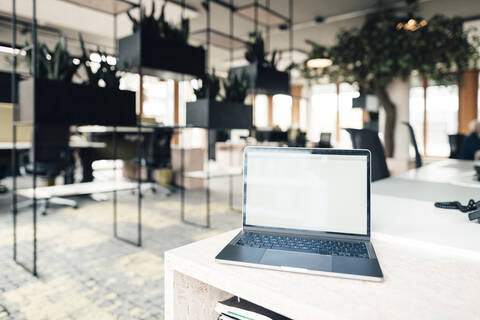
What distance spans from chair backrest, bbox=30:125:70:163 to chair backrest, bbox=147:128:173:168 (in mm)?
1154

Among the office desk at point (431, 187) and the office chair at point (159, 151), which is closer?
the office desk at point (431, 187)

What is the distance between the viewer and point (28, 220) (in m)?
3.50

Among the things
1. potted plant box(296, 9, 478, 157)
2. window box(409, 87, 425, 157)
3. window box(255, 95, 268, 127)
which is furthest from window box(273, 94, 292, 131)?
potted plant box(296, 9, 478, 157)

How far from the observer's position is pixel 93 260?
237 centimetres

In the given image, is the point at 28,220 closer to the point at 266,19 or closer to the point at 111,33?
the point at 266,19

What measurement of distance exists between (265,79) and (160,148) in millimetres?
2168

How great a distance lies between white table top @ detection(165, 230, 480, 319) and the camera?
49 cm

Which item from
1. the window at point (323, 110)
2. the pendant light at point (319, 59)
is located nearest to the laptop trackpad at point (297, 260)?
the pendant light at point (319, 59)

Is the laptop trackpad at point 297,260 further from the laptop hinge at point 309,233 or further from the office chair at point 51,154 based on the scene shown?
the office chair at point 51,154

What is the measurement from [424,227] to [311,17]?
5837mm

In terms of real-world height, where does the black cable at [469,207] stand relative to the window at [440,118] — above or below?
below

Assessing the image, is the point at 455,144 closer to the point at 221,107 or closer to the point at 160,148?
the point at 221,107

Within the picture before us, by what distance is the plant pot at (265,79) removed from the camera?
3.45 metres

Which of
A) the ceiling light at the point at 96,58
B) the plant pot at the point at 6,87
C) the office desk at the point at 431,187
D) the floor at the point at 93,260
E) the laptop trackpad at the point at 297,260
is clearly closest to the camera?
the laptop trackpad at the point at 297,260
